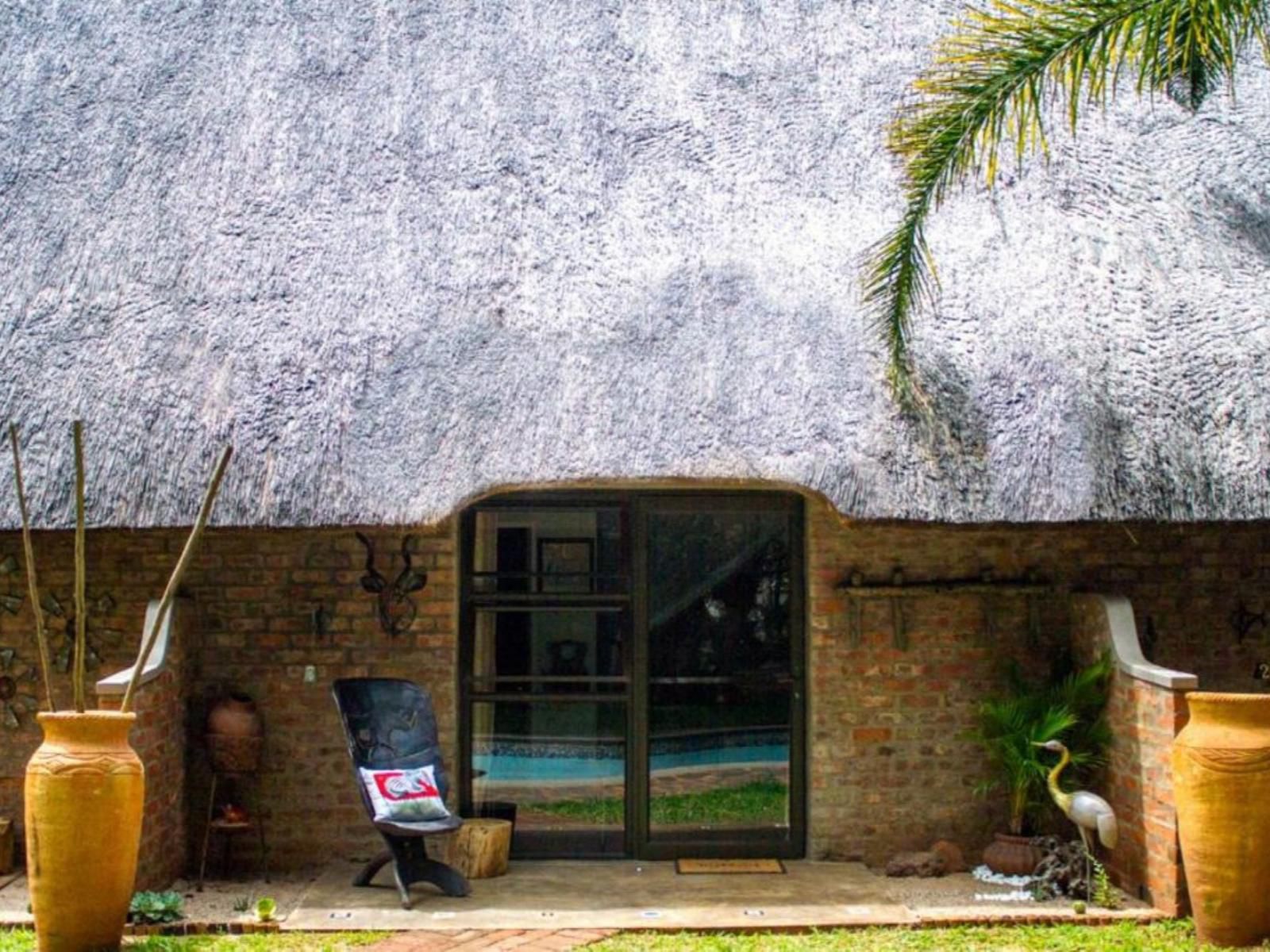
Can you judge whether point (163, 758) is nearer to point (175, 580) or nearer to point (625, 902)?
point (175, 580)

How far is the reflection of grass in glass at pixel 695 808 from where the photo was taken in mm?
8469

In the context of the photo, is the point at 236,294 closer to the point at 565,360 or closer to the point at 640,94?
the point at 565,360

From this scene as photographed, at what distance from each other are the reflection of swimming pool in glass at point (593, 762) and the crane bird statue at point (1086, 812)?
154 centimetres

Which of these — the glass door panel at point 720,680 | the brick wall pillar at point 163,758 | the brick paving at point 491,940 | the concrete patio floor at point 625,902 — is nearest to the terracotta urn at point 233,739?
the brick wall pillar at point 163,758

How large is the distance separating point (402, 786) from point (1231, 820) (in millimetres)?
3836

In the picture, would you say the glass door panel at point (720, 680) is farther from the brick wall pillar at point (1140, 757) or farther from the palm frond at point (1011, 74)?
the brick wall pillar at point (1140, 757)

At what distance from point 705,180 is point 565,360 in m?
1.71

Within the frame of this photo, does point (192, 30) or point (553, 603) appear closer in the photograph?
point (553, 603)

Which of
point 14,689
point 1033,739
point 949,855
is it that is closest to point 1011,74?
point 1033,739

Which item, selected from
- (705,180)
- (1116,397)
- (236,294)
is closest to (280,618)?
A: (236,294)

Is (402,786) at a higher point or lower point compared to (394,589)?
lower

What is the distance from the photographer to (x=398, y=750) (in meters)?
7.83

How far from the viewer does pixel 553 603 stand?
337 inches

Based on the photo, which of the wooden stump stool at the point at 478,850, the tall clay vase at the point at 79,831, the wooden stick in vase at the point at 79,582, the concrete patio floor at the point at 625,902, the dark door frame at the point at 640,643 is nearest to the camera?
the tall clay vase at the point at 79,831
